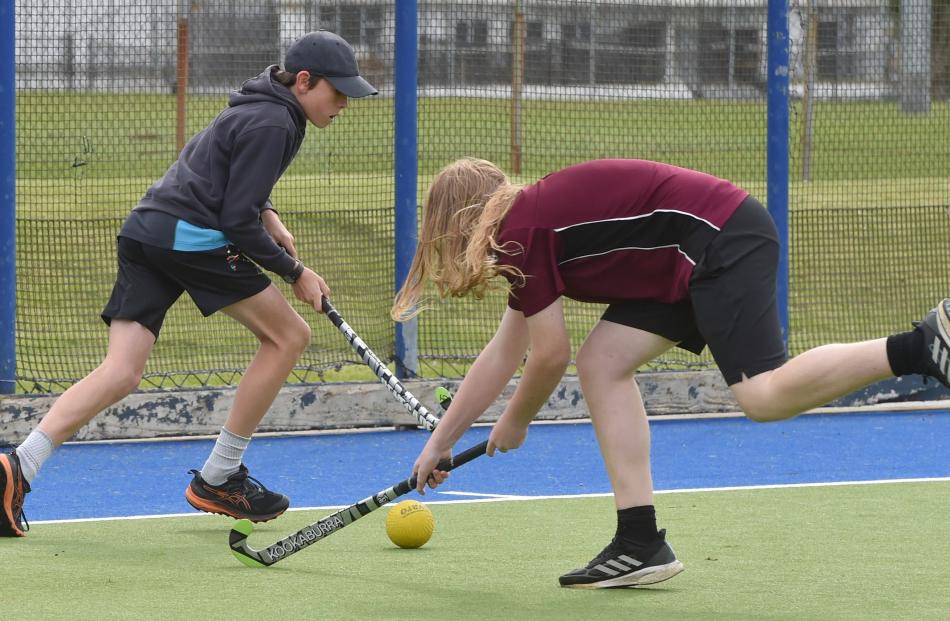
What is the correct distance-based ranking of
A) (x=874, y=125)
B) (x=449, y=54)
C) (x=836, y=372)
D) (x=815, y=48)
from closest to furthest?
(x=836, y=372) < (x=449, y=54) < (x=815, y=48) < (x=874, y=125)

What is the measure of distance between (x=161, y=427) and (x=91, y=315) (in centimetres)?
233

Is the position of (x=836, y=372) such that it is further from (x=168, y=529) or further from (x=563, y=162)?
(x=563, y=162)

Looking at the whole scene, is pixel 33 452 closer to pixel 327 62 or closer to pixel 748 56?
pixel 327 62

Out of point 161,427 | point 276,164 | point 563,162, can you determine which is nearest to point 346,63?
point 276,164

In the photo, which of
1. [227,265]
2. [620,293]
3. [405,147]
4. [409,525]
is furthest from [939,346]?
[405,147]

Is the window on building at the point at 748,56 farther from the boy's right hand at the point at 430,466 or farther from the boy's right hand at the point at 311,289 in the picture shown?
the boy's right hand at the point at 430,466

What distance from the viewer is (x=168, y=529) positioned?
5.61m

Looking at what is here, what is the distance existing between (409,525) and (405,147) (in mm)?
3298

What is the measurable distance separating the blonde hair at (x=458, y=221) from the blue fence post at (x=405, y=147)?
11.8ft

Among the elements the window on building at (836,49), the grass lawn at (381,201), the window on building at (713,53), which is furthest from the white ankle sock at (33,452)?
the window on building at (836,49)

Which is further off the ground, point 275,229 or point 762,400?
point 275,229

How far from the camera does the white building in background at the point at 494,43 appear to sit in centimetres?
777

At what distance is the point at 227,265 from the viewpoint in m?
5.46

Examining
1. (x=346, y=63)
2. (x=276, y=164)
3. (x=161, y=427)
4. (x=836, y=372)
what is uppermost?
(x=346, y=63)
